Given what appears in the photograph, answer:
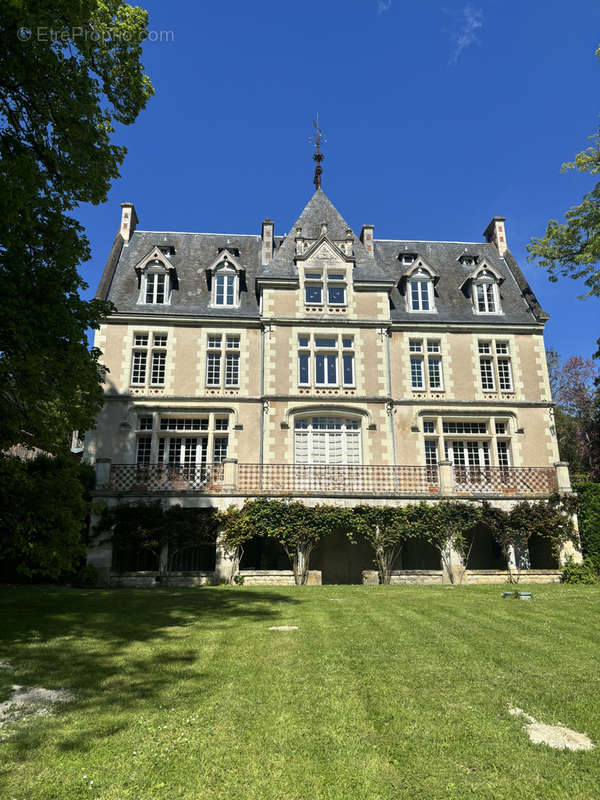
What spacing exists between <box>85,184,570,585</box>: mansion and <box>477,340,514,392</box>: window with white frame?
0.07 metres

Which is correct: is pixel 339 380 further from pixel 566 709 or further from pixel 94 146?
pixel 566 709

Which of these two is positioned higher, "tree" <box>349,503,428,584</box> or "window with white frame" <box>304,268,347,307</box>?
"window with white frame" <box>304,268,347,307</box>

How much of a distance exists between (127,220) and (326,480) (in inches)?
648

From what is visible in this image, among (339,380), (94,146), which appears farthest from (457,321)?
(94,146)

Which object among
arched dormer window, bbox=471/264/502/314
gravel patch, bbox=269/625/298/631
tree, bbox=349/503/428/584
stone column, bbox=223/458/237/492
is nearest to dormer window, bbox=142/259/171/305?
stone column, bbox=223/458/237/492

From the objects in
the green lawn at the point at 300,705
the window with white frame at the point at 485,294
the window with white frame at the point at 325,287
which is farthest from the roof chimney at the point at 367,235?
the green lawn at the point at 300,705

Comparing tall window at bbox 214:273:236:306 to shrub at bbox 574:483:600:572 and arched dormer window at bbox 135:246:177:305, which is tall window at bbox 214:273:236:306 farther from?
shrub at bbox 574:483:600:572

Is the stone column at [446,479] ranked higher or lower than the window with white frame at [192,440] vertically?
lower

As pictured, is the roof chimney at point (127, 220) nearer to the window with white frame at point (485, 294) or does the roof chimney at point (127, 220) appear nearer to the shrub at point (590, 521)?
the window with white frame at point (485, 294)

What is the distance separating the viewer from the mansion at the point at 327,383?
20.7 meters

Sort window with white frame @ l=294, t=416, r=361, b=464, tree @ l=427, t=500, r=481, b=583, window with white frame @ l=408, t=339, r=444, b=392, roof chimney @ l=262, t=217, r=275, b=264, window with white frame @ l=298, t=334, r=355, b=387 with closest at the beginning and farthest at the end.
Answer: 1. tree @ l=427, t=500, r=481, b=583
2. window with white frame @ l=294, t=416, r=361, b=464
3. window with white frame @ l=298, t=334, r=355, b=387
4. window with white frame @ l=408, t=339, r=444, b=392
5. roof chimney @ l=262, t=217, r=275, b=264

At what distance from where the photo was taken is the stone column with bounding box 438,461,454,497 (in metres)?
19.4

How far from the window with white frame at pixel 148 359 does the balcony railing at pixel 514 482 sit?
12.5 meters

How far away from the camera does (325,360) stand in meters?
23.1
